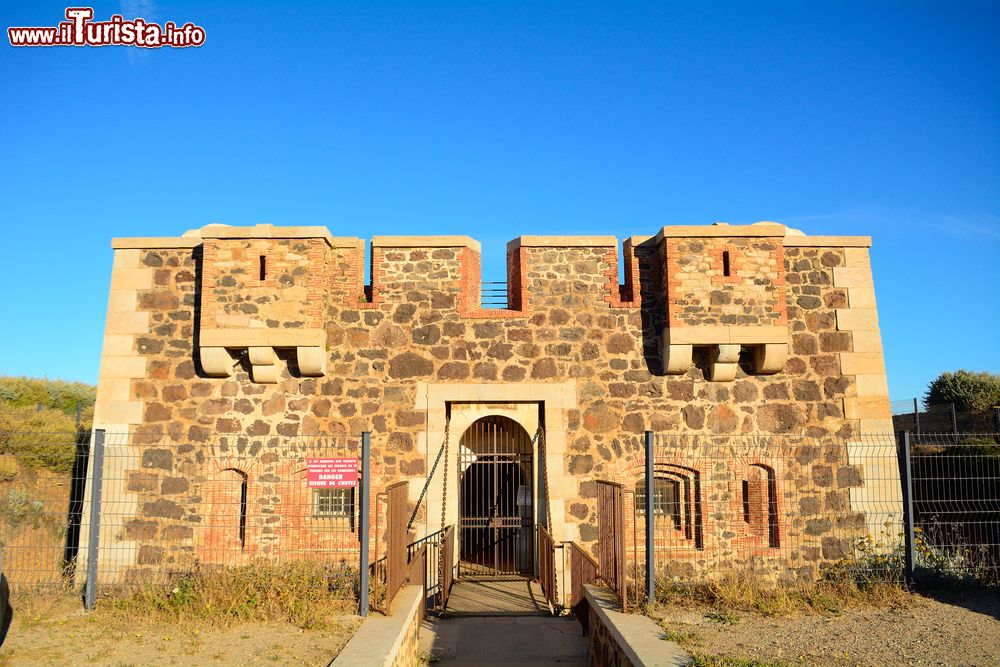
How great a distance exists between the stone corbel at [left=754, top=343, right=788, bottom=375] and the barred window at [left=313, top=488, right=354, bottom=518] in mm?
6239

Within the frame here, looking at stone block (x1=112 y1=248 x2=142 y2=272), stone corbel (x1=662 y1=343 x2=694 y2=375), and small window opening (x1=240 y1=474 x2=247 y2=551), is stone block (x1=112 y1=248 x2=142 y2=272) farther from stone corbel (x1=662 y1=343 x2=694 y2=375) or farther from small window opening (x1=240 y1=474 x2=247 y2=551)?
stone corbel (x1=662 y1=343 x2=694 y2=375)

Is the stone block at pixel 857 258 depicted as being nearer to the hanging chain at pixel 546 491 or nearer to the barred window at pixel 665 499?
the barred window at pixel 665 499

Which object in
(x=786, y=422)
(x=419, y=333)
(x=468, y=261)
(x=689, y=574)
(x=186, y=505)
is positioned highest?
(x=468, y=261)

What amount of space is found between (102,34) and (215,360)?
5040 mm

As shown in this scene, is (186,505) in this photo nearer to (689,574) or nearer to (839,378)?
(689,574)

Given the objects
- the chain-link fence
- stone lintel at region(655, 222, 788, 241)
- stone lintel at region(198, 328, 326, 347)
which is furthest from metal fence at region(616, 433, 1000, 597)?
the chain-link fence

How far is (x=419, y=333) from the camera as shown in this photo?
35.9 ft

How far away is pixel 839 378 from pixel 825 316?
944 millimetres

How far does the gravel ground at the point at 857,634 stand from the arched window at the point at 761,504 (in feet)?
7.72

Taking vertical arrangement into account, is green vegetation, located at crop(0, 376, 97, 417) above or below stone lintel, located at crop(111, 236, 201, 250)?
below

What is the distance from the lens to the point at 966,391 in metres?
23.0

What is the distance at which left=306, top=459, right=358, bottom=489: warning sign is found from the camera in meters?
8.43

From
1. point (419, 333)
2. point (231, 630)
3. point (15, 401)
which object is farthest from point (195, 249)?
point (15, 401)

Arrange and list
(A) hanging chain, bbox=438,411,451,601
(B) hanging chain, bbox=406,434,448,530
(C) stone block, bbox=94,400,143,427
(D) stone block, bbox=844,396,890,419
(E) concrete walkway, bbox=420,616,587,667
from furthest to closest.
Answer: (D) stone block, bbox=844,396,890,419 < (C) stone block, bbox=94,400,143,427 < (B) hanging chain, bbox=406,434,448,530 < (A) hanging chain, bbox=438,411,451,601 < (E) concrete walkway, bbox=420,616,587,667
